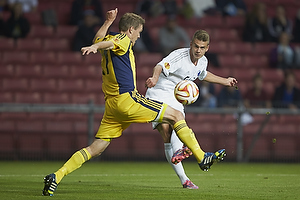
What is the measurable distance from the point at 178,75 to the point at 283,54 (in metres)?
8.17

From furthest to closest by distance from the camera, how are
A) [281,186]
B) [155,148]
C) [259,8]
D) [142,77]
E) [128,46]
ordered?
[259,8] < [142,77] < [155,148] < [281,186] < [128,46]

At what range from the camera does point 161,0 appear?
16391 mm

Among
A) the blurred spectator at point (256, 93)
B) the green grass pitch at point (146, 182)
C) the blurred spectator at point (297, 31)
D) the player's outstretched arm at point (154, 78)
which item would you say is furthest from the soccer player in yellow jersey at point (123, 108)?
the blurred spectator at point (297, 31)

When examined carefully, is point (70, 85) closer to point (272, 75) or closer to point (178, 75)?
point (272, 75)

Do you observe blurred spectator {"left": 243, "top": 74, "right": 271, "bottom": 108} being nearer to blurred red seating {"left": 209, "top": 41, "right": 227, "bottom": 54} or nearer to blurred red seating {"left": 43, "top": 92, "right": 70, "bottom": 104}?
blurred red seating {"left": 209, "top": 41, "right": 227, "bottom": 54}

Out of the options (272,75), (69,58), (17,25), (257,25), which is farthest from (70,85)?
(257,25)

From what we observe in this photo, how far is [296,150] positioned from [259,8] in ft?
13.4

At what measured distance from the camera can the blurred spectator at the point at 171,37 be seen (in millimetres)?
14938

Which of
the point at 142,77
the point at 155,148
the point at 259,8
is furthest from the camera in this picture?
the point at 259,8

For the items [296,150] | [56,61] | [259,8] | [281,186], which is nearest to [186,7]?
[259,8]

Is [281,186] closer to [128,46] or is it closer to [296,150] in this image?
[128,46]

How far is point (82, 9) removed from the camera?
51.1ft

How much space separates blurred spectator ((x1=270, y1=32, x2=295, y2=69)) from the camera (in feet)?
50.4

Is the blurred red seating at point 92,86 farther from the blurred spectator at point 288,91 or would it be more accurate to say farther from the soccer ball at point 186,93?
the soccer ball at point 186,93
